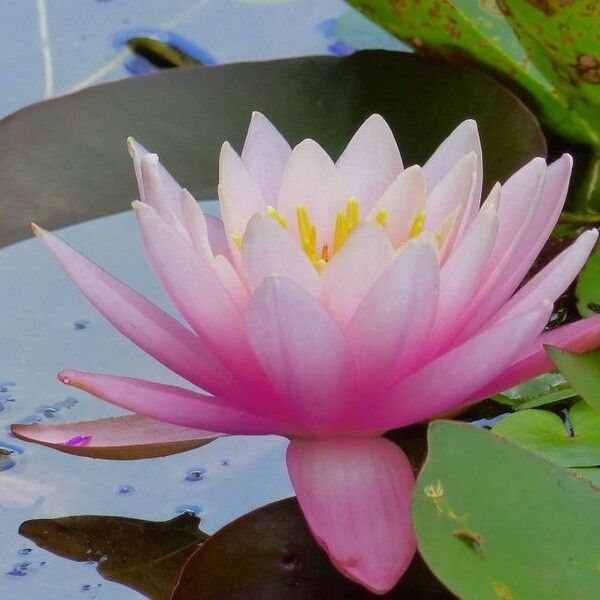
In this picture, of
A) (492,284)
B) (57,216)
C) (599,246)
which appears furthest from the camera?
(57,216)

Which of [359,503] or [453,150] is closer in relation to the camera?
[359,503]

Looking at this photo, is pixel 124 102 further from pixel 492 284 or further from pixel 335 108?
pixel 492 284

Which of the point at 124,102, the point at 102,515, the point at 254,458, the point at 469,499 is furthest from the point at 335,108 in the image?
the point at 469,499

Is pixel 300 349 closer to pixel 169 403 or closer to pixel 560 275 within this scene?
pixel 169 403

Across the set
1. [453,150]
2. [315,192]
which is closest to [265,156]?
[315,192]

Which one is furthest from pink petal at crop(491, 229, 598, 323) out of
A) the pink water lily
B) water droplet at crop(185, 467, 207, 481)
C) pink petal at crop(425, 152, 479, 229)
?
water droplet at crop(185, 467, 207, 481)

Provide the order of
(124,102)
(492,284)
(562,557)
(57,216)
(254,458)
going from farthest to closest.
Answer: (124,102) → (57,216) → (254,458) → (492,284) → (562,557)
